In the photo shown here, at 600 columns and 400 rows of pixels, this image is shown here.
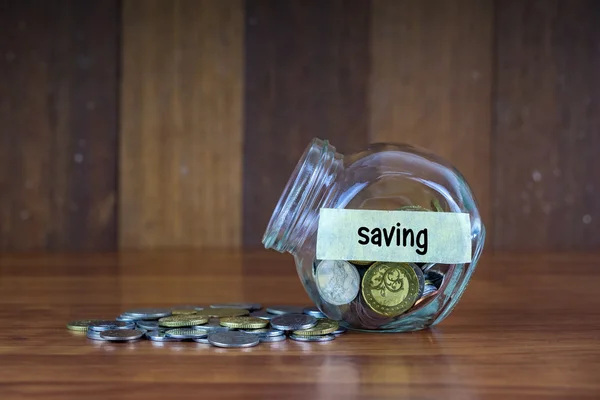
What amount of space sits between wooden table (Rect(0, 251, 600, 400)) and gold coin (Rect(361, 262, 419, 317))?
0.10 feet

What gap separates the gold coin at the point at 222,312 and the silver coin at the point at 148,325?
2.5 inches

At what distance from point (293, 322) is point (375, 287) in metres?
0.09

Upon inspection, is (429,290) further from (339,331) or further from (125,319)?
(125,319)

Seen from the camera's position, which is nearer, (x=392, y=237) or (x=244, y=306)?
(x=392, y=237)

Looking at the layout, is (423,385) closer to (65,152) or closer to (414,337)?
(414,337)

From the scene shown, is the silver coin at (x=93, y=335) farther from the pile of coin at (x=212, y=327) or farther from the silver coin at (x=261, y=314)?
the silver coin at (x=261, y=314)

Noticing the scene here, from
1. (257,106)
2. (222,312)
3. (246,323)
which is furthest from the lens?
(257,106)

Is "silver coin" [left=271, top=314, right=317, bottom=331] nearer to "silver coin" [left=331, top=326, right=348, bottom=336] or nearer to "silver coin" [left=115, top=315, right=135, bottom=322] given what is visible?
"silver coin" [left=331, top=326, right=348, bottom=336]

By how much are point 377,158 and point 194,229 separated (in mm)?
1060

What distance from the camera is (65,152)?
1791mm

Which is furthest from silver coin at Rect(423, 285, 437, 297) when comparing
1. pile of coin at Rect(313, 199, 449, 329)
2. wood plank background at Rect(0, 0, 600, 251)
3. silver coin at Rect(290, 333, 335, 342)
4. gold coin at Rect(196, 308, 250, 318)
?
wood plank background at Rect(0, 0, 600, 251)

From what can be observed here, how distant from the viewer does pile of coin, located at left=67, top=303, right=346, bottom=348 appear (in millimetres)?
704

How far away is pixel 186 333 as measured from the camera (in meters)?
0.71

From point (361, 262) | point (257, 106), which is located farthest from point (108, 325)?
point (257, 106)
